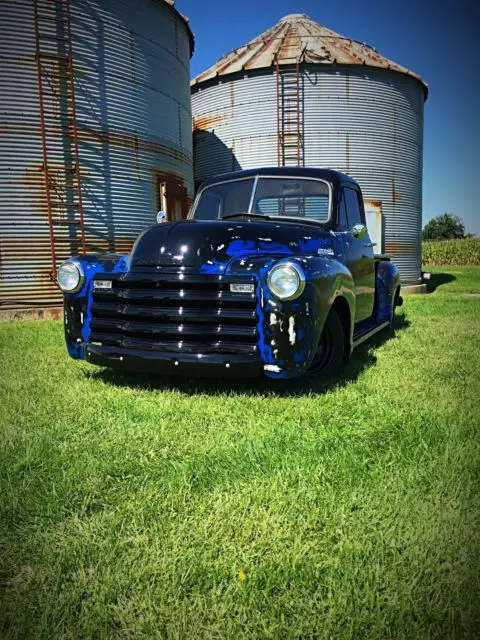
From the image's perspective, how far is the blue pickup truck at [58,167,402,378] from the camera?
3.16 m

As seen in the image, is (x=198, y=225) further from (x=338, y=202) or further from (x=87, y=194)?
(x=87, y=194)

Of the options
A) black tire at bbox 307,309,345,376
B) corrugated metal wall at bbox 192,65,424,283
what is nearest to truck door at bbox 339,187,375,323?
black tire at bbox 307,309,345,376

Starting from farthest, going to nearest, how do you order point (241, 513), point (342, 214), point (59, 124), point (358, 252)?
point (59, 124), point (358, 252), point (342, 214), point (241, 513)

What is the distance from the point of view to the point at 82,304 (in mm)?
3805

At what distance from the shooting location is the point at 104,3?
929 centimetres

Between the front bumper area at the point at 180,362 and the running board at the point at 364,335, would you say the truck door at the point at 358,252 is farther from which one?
the front bumper area at the point at 180,362

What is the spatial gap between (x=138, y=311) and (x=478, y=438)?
7.81 ft

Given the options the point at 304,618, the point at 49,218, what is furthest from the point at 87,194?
the point at 304,618

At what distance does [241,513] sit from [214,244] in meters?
2.03

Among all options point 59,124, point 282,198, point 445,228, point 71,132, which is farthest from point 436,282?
point 445,228

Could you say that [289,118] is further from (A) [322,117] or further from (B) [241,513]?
(B) [241,513]

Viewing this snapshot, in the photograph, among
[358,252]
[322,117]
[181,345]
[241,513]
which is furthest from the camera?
[322,117]

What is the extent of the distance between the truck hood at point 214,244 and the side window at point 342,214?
2.85 ft

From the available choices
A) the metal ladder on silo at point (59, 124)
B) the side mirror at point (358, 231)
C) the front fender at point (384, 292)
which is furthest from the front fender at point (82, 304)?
the metal ladder on silo at point (59, 124)
